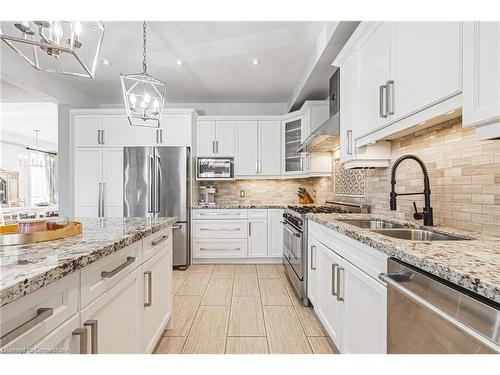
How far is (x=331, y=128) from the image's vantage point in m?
2.73

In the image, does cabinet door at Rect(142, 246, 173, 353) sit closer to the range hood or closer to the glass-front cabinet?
the range hood

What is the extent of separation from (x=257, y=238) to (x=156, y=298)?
2.66m

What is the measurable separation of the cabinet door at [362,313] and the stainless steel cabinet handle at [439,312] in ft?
0.39

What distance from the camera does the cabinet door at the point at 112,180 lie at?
4285 millimetres

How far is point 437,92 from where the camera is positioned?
4.37 ft

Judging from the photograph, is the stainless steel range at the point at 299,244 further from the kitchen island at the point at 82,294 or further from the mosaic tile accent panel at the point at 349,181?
the kitchen island at the point at 82,294

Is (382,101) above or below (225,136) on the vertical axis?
below

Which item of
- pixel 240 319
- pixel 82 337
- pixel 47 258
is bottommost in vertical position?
pixel 240 319

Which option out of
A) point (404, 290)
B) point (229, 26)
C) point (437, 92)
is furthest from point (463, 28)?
point (229, 26)

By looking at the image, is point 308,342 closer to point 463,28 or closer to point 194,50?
point 463,28

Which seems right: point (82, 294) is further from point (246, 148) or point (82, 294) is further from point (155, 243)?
point (246, 148)

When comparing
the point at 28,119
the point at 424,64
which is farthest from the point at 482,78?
the point at 28,119

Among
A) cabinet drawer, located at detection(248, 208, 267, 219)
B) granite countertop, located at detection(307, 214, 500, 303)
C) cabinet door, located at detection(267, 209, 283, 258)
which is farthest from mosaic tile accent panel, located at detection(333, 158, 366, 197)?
granite countertop, located at detection(307, 214, 500, 303)

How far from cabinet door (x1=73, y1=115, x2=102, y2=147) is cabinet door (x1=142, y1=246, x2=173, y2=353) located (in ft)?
9.98
